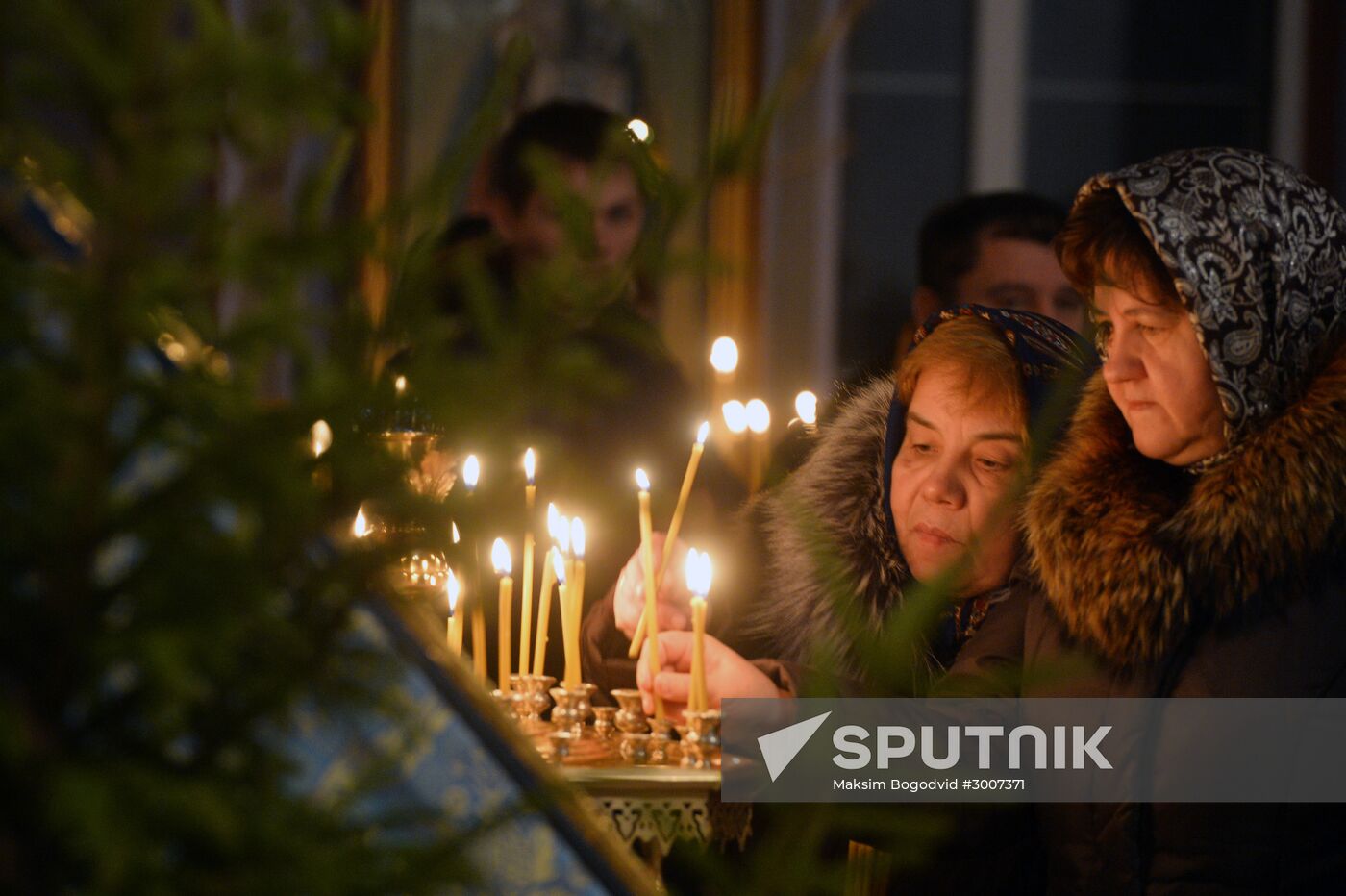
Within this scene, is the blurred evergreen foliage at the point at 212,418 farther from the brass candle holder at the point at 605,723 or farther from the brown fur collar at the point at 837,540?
the brown fur collar at the point at 837,540

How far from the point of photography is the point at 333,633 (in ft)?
1.00

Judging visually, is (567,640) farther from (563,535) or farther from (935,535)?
(935,535)

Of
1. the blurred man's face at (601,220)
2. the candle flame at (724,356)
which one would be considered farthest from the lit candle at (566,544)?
the blurred man's face at (601,220)

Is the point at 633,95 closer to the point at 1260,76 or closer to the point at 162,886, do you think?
the point at 1260,76

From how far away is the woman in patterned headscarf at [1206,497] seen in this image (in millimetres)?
1129

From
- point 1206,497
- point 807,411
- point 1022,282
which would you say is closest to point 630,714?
point 1206,497

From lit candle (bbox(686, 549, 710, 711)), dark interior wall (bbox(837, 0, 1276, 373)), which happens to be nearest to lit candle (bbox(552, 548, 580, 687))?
lit candle (bbox(686, 549, 710, 711))

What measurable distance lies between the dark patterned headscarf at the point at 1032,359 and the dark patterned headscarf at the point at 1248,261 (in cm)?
17

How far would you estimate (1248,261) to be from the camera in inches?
47.0

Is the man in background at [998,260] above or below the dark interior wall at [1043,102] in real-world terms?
below

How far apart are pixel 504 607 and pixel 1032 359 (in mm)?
569

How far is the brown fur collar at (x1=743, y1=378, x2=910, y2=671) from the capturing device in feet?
4.84

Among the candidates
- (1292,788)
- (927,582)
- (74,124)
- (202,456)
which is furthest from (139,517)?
(1292,788)

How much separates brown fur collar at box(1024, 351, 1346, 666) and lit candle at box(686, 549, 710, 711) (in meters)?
0.33
